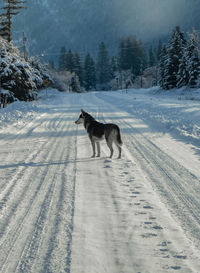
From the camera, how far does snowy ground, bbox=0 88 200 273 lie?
9.79ft

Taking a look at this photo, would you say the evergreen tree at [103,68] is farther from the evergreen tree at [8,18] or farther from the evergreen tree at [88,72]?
the evergreen tree at [8,18]

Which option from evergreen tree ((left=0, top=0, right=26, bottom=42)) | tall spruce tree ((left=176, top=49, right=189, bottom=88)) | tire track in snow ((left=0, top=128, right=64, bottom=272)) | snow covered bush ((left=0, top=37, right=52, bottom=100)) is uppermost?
evergreen tree ((left=0, top=0, right=26, bottom=42))

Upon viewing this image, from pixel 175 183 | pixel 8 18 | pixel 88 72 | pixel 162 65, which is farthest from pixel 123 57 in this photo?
pixel 175 183

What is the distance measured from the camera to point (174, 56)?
4834 cm

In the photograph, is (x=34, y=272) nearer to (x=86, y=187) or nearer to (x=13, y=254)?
(x=13, y=254)

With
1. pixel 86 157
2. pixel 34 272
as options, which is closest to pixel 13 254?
pixel 34 272

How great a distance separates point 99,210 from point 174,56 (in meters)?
49.7

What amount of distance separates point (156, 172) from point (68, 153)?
305cm

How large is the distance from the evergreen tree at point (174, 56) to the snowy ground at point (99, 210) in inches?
1732

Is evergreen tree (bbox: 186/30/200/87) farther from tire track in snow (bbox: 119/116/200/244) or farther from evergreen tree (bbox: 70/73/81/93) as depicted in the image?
evergreen tree (bbox: 70/73/81/93)

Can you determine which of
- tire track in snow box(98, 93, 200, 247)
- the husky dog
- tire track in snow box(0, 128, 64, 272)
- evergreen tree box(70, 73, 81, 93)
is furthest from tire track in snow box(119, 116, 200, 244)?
evergreen tree box(70, 73, 81, 93)

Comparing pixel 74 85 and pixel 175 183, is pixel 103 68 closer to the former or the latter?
pixel 74 85

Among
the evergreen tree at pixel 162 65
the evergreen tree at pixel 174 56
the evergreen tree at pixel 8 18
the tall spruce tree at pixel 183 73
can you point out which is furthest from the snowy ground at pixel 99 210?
the evergreen tree at pixel 162 65

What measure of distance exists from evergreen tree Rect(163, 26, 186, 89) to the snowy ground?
44003mm
